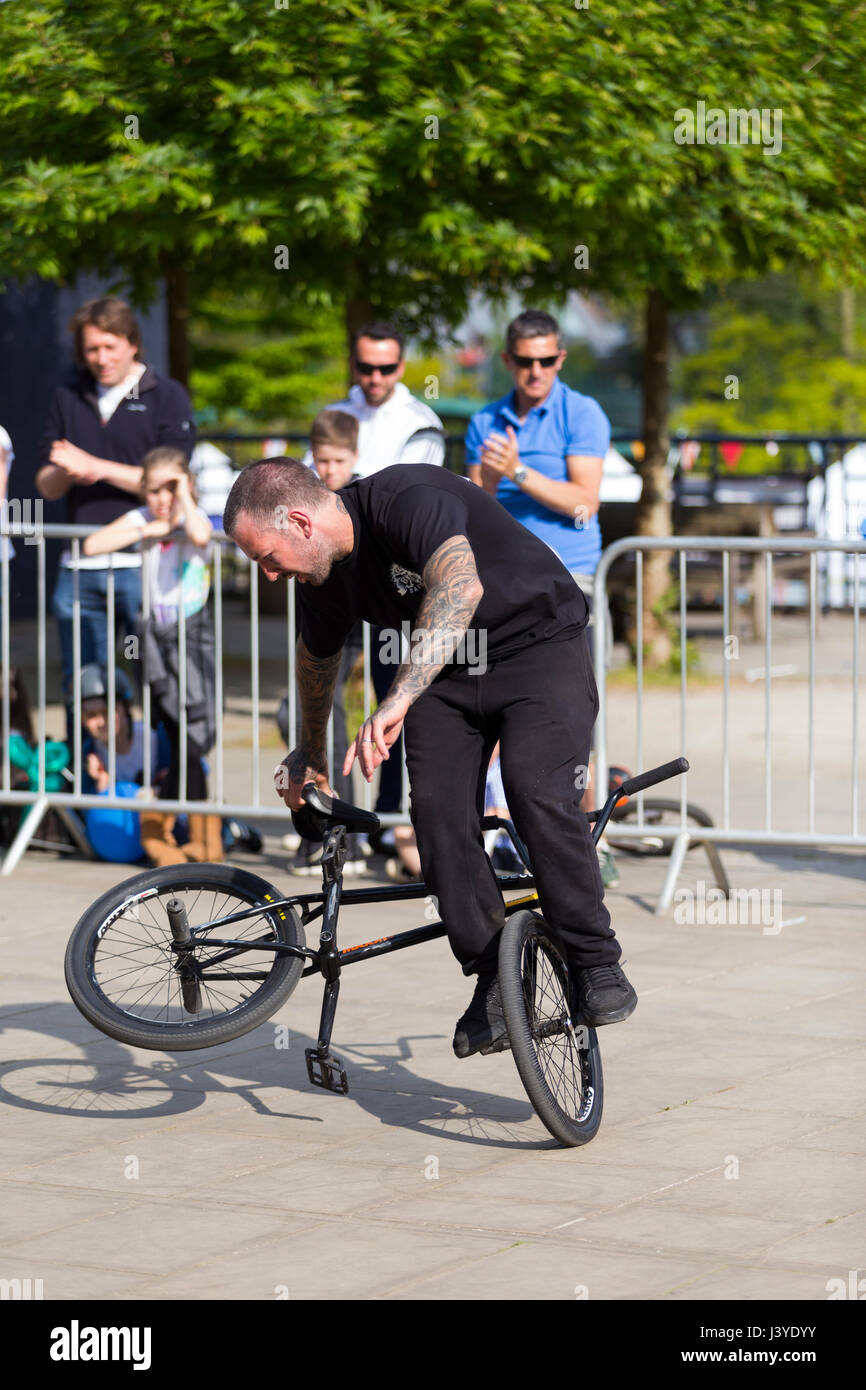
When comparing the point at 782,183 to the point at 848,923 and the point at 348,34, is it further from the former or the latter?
the point at 848,923

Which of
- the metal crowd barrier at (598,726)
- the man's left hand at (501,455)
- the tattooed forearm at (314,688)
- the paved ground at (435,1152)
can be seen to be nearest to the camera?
the paved ground at (435,1152)

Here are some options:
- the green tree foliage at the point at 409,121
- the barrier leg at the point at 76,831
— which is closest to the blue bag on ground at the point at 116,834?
the barrier leg at the point at 76,831

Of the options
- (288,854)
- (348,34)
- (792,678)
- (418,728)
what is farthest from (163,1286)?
(792,678)

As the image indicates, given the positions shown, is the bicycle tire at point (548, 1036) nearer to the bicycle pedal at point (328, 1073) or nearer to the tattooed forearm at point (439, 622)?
the bicycle pedal at point (328, 1073)

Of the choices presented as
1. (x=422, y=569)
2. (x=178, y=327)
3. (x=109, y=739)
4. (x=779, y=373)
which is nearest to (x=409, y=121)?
(x=109, y=739)

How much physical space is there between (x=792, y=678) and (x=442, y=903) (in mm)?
9780

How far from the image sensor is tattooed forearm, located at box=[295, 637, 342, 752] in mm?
5137

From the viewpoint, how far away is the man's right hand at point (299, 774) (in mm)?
4977

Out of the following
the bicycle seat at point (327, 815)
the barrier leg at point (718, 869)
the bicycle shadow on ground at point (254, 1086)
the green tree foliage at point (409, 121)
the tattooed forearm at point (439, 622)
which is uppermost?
the green tree foliage at point (409, 121)

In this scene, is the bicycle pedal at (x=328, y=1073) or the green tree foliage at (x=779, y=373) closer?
the bicycle pedal at (x=328, y=1073)

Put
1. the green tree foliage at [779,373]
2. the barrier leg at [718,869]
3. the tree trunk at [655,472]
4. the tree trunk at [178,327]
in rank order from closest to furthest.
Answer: the barrier leg at [718,869] → the tree trunk at [178,327] → the tree trunk at [655,472] → the green tree foliage at [779,373]

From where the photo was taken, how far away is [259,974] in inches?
193

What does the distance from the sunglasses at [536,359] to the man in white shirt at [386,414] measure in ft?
2.11

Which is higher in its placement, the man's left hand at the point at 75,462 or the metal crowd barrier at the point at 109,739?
the man's left hand at the point at 75,462
